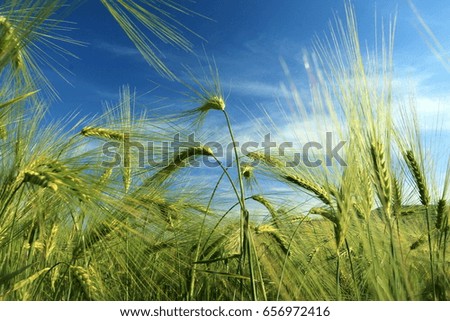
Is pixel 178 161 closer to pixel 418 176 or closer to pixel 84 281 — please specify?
pixel 84 281

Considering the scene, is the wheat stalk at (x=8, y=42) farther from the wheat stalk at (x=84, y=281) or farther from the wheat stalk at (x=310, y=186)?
the wheat stalk at (x=310, y=186)

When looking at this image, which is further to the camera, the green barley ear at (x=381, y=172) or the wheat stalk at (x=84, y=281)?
the wheat stalk at (x=84, y=281)

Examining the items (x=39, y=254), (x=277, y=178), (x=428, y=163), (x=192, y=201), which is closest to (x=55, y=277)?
(x=39, y=254)

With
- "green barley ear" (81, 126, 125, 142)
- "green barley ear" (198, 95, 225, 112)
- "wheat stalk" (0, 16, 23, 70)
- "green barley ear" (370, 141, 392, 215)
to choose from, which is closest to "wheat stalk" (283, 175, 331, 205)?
"green barley ear" (370, 141, 392, 215)

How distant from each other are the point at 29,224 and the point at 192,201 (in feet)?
3.08

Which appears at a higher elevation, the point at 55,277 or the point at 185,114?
the point at 185,114

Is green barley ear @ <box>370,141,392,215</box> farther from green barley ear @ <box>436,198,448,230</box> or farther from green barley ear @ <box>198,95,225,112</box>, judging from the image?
green barley ear @ <box>198,95,225,112</box>

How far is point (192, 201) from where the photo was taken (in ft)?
9.06

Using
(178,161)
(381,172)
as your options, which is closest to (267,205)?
(178,161)

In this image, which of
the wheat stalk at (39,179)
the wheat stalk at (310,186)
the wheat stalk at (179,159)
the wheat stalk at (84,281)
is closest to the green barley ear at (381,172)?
the wheat stalk at (310,186)

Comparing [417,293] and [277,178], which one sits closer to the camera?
[417,293]
